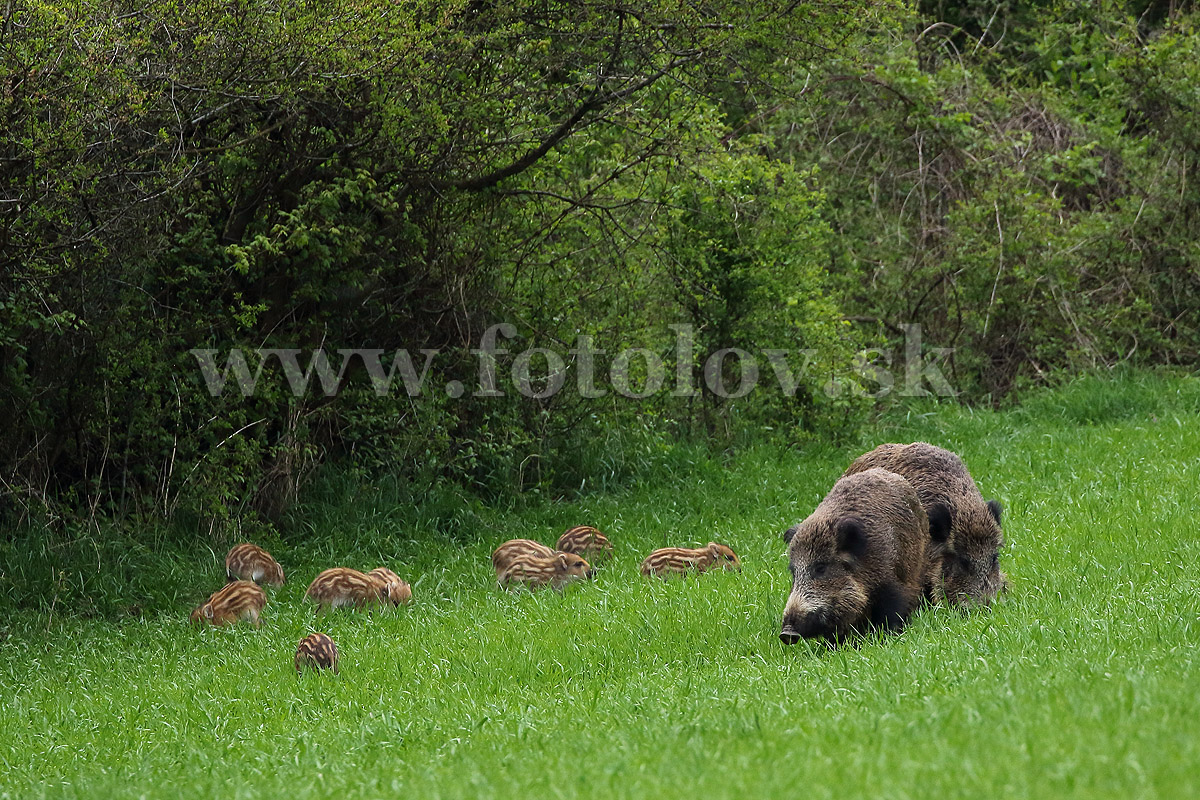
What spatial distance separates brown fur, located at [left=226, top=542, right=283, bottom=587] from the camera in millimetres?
11906

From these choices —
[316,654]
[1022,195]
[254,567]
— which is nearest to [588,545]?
[254,567]

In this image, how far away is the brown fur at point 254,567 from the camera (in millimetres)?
11906

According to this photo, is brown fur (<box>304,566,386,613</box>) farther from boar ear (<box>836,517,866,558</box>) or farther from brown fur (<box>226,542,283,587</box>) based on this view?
boar ear (<box>836,517,866,558</box>)

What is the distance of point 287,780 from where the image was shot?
6.19 meters

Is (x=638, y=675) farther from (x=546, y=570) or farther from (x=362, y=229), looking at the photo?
(x=362, y=229)

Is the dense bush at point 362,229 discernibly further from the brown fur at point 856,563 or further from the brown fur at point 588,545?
the brown fur at point 856,563

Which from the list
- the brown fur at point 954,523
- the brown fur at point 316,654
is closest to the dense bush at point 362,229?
the brown fur at point 316,654

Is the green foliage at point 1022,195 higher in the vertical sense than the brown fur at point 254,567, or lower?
higher

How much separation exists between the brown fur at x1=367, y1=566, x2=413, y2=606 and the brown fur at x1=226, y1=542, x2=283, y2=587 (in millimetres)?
1046

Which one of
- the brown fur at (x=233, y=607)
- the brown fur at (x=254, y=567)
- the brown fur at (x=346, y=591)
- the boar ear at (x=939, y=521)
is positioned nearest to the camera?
the boar ear at (x=939, y=521)

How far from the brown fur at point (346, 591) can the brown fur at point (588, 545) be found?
1944 millimetres

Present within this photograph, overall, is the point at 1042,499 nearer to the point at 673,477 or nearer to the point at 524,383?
the point at 673,477

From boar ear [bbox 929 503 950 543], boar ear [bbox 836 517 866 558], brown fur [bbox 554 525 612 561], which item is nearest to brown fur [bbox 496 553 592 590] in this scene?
brown fur [bbox 554 525 612 561]

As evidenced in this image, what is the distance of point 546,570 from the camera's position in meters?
11.3
